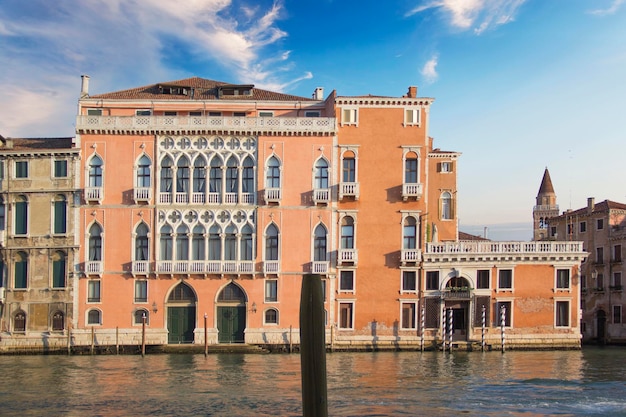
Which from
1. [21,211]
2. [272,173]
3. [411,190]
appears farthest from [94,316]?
[411,190]

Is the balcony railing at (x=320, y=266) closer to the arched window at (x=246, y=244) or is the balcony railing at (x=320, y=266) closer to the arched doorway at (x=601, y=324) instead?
the arched window at (x=246, y=244)

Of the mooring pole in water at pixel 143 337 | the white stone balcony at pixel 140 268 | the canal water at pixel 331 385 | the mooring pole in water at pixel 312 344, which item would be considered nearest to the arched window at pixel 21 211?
the white stone balcony at pixel 140 268

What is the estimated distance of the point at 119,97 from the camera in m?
32.9

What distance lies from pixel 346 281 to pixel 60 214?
1145cm

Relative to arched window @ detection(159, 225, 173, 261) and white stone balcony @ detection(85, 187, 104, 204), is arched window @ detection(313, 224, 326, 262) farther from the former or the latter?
white stone balcony @ detection(85, 187, 104, 204)

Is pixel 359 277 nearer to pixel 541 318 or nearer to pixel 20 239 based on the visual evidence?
pixel 541 318

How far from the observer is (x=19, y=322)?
30406mm

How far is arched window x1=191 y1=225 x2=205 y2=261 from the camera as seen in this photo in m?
30.7

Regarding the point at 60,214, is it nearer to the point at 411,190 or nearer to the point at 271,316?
the point at 271,316

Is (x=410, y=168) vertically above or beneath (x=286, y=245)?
above

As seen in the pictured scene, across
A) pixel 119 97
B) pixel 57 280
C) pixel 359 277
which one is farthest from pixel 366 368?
pixel 119 97

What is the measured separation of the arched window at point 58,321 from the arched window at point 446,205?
17.0 m

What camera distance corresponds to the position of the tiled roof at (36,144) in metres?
31.4

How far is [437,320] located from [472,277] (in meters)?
2.20
